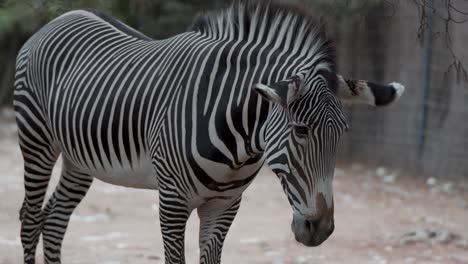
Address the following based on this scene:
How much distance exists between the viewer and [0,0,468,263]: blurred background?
6.73 metres

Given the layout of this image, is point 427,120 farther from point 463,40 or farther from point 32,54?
point 32,54

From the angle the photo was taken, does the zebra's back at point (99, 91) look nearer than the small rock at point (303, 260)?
Yes

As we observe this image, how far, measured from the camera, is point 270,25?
13.4 ft

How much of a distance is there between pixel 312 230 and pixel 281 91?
2.05 ft

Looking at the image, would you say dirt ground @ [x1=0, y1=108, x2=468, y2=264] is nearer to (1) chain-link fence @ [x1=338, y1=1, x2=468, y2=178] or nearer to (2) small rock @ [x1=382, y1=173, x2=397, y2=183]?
(2) small rock @ [x1=382, y1=173, x2=397, y2=183]

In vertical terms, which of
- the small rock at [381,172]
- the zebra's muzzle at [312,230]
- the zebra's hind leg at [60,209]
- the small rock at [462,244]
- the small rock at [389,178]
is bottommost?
the small rock at [381,172]

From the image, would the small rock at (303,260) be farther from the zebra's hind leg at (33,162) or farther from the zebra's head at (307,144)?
the zebra's head at (307,144)

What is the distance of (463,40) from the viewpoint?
995 centimetres

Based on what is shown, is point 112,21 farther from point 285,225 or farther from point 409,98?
Result: point 409,98

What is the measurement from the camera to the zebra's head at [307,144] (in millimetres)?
3469

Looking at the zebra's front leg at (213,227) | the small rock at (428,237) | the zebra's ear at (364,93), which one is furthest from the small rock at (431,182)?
the zebra's ear at (364,93)

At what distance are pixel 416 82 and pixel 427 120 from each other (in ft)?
1.83

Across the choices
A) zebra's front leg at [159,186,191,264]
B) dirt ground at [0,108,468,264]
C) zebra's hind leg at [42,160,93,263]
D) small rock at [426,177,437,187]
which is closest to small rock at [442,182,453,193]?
dirt ground at [0,108,468,264]

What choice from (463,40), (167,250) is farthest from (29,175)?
(463,40)
